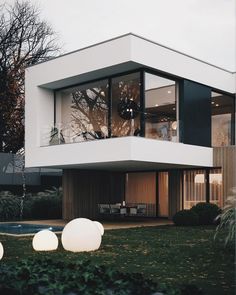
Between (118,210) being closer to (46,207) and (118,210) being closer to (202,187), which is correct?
(202,187)

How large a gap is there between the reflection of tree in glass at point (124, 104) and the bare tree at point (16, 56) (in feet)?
38.9

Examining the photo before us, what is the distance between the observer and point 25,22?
27.9 m

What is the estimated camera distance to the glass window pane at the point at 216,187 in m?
17.5

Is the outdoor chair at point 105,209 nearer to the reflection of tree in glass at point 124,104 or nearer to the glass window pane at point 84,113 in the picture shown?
the glass window pane at point 84,113

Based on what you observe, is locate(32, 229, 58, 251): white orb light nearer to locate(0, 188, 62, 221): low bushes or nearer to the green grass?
the green grass

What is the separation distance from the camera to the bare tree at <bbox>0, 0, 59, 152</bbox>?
88.2 ft

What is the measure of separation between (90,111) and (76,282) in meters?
12.5

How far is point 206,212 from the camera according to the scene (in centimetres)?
1570

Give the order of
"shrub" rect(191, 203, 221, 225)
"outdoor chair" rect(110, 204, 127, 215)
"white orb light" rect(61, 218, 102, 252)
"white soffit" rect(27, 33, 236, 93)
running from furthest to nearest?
1. "outdoor chair" rect(110, 204, 127, 215)
2. "shrub" rect(191, 203, 221, 225)
3. "white soffit" rect(27, 33, 236, 93)
4. "white orb light" rect(61, 218, 102, 252)

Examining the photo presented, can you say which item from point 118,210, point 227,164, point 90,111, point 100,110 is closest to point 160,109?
point 100,110

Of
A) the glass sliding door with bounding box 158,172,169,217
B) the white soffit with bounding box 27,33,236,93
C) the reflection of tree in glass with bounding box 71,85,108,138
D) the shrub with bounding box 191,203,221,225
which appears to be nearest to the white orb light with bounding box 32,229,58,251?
the reflection of tree in glass with bounding box 71,85,108,138

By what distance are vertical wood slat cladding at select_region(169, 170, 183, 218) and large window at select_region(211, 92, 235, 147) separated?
6.16ft

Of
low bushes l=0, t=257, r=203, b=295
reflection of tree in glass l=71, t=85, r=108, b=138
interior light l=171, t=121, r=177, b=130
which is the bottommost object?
low bushes l=0, t=257, r=203, b=295

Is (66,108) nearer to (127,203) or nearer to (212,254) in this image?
(127,203)
